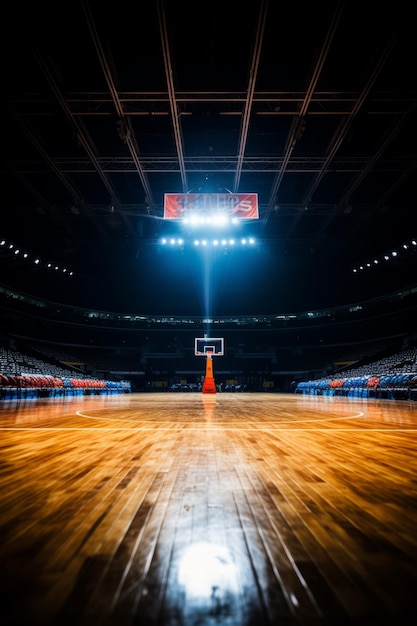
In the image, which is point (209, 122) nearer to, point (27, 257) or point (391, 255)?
point (391, 255)

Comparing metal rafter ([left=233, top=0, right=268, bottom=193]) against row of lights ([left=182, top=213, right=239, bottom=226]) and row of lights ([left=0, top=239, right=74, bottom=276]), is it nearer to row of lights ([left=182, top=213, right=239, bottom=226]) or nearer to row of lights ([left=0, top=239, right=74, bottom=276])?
row of lights ([left=182, top=213, right=239, bottom=226])

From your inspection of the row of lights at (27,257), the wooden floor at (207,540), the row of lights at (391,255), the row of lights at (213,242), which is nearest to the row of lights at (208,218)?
the row of lights at (213,242)

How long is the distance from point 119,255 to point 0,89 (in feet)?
44.5

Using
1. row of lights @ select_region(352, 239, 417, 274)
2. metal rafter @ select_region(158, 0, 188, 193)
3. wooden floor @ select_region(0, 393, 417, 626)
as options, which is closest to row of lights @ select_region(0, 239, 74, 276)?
metal rafter @ select_region(158, 0, 188, 193)

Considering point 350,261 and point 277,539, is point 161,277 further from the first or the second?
point 277,539

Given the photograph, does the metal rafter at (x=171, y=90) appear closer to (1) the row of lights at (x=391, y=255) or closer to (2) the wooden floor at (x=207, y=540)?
(2) the wooden floor at (x=207, y=540)

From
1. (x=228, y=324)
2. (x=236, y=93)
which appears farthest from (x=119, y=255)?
(x=236, y=93)

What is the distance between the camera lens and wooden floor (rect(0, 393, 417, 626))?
31.4 inches

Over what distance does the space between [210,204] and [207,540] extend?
40.9 feet

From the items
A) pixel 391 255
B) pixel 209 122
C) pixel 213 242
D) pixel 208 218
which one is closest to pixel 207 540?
pixel 208 218

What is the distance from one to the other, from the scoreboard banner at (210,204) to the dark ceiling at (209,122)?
135 cm

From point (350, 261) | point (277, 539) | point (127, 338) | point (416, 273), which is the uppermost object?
point (350, 261)

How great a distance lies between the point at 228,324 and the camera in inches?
1179

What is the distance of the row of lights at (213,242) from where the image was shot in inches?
790
